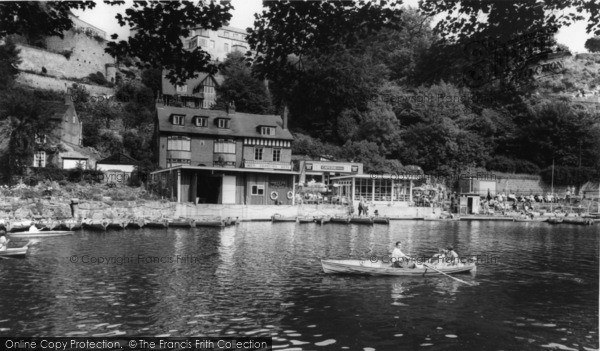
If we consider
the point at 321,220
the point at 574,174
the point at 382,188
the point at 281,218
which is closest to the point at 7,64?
the point at 281,218

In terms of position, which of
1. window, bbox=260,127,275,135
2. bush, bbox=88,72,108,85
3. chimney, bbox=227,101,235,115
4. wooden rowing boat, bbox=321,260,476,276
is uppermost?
bush, bbox=88,72,108,85

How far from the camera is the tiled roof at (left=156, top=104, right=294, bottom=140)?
138 ft

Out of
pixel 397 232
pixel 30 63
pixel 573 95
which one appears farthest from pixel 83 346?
pixel 30 63

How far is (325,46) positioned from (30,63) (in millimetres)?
63335

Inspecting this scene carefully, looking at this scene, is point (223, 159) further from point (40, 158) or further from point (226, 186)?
point (40, 158)

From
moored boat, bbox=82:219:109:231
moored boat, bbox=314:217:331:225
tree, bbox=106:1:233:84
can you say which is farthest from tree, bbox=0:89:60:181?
tree, bbox=106:1:233:84

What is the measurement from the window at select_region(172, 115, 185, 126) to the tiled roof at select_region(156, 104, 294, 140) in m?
0.28

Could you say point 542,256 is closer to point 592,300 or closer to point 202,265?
point 592,300

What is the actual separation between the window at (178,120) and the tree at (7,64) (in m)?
12.3

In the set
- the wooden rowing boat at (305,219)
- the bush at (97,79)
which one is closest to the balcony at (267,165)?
the wooden rowing boat at (305,219)

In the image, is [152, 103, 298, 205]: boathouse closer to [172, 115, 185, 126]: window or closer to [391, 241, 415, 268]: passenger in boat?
[172, 115, 185, 126]: window

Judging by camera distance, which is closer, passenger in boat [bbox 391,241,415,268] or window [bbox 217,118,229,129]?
passenger in boat [bbox 391,241,415,268]

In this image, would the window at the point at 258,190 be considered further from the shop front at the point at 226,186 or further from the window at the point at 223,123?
the window at the point at 223,123

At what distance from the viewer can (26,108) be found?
32.4 metres
